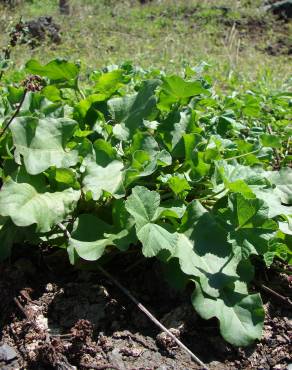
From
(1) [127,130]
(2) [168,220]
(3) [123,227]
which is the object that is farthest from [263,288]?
(1) [127,130]

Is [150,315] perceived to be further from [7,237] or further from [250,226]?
[7,237]

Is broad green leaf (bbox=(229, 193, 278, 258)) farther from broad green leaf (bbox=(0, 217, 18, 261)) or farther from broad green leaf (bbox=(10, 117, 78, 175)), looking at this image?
broad green leaf (bbox=(0, 217, 18, 261))

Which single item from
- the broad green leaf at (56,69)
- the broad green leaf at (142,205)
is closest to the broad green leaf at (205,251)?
the broad green leaf at (142,205)

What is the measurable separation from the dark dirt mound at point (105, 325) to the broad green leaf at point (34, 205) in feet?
0.88

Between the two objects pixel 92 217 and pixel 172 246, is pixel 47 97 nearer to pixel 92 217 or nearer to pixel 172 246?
pixel 92 217

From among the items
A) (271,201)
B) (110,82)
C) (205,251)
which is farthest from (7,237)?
(271,201)

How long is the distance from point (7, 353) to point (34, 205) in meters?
0.48

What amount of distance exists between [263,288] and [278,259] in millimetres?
195

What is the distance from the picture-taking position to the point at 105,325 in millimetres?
1841

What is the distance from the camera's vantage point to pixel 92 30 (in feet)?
30.3

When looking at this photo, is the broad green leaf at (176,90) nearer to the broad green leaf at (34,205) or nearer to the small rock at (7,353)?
the broad green leaf at (34,205)

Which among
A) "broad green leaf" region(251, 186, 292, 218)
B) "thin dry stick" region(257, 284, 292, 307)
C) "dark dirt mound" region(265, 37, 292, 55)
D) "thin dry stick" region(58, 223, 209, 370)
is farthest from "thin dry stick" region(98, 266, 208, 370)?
"dark dirt mound" region(265, 37, 292, 55)

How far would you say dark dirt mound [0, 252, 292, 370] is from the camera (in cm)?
171

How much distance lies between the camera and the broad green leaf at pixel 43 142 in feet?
6.08
